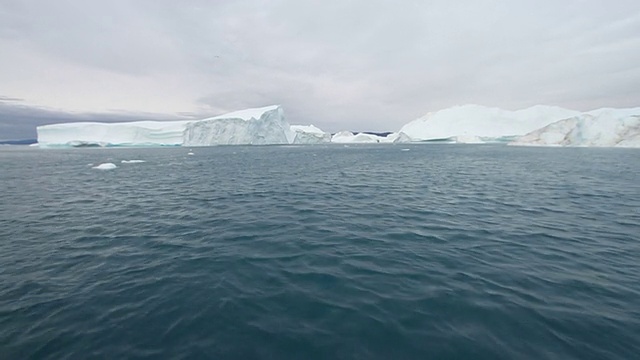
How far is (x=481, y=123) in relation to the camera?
115 m

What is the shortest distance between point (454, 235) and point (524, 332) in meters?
4.56

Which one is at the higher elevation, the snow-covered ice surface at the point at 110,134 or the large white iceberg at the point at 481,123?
the large white iceberg at the point at 481,123

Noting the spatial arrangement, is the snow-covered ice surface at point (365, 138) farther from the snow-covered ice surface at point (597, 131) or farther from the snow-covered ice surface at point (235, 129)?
the snow-covered ice surface at point (597, 131)

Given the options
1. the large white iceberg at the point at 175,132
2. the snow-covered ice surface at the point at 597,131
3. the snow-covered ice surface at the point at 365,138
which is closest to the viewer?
the snow-covered ice surface at the point at 597,131

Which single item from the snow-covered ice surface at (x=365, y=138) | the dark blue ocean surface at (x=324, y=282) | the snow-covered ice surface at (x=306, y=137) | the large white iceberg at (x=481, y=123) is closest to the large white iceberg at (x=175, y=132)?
the snow-covered ice surface at (x=306, y=137)

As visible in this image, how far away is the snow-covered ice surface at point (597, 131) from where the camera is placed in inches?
2179

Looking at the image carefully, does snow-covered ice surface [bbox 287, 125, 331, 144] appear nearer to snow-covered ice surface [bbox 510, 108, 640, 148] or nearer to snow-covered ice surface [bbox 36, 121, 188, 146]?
snow-covered ice surface [bbox 36, 121, 188, 146]

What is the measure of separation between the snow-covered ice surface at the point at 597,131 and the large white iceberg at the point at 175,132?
269 feet

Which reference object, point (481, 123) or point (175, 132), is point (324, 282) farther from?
point (481, 123)

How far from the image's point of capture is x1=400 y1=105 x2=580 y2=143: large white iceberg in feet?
341

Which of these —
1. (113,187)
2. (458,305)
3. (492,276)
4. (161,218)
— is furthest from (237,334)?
(113,187)

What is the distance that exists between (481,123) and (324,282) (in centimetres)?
13261

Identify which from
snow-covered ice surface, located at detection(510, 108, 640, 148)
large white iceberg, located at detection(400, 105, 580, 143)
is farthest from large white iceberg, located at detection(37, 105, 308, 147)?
snow-covered ice surface, located at detection(510, 108, 640, 148)

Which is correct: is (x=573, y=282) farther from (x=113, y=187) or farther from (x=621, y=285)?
(x=113, y=187)
